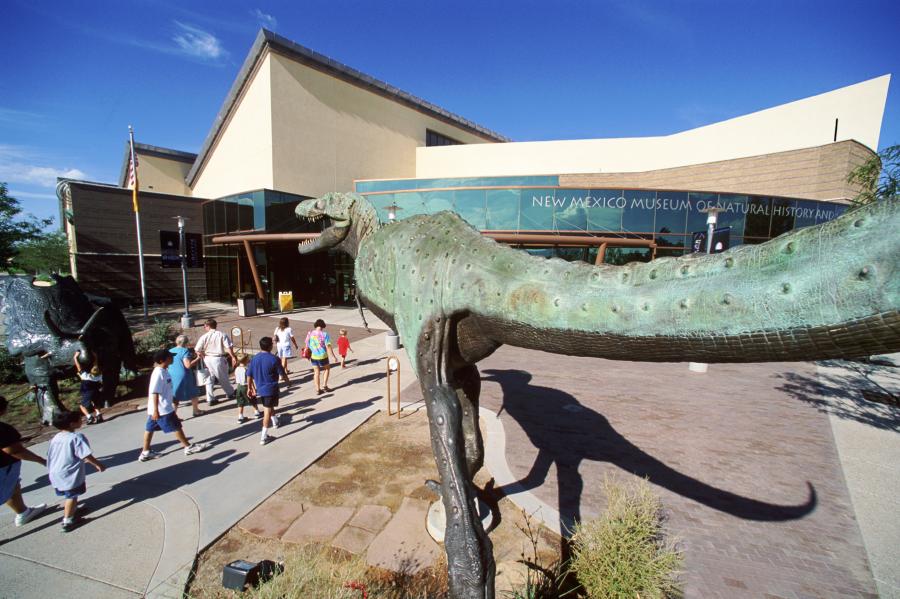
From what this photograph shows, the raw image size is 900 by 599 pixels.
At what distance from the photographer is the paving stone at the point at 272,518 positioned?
3680mm

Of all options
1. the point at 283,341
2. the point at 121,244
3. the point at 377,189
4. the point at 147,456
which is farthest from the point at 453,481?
the point at 121,244

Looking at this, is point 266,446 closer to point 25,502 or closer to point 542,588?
point 25,502

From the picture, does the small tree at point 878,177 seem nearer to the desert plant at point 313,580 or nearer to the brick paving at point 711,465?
the brick paving at point 711,465

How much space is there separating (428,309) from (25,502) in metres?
5.16

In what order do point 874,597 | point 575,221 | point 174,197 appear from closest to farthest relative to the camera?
point 874,597, point 575,221, point 174,197

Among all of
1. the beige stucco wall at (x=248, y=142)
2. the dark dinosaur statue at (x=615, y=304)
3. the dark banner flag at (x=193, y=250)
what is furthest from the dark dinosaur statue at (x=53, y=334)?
the beige stucco wall at (x=248, y=142)

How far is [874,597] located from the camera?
3133mm

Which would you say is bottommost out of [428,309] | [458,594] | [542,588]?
[542,588]

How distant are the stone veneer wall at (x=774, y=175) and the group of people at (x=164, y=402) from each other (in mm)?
17804

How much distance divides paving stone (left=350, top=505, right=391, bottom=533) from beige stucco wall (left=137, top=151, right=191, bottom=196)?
1503 inches

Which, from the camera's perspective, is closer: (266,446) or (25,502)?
(25,502)

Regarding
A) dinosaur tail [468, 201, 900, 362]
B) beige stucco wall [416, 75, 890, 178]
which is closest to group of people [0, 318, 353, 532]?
dinosaur tail [468, 201, 900, 362]

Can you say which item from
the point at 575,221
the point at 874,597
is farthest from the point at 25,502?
the point at 575,221

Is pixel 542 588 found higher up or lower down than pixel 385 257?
lower down
